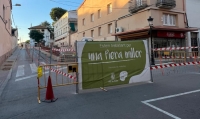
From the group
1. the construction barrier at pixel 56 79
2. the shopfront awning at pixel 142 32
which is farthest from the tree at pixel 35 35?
the construction barrier at pixel 56 79

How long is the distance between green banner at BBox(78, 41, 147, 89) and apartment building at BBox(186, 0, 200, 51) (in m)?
18.3

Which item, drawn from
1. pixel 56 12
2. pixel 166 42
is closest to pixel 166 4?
pixel 166 42

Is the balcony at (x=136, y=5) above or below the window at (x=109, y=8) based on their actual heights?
below

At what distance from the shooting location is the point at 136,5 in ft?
71.6

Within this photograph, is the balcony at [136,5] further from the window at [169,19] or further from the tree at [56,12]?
the tree at [56,12]

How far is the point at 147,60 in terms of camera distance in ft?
26.3

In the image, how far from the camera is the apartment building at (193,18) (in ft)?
76.5

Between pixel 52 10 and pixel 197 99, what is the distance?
6737cm

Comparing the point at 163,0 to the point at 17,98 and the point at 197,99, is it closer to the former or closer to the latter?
the point at 197,99

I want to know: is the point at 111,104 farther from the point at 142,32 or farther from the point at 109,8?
the point at 109,8

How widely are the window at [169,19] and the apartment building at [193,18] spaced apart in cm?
266

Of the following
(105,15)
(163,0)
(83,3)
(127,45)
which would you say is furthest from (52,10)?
(127,45)

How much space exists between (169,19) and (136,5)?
4.35 m

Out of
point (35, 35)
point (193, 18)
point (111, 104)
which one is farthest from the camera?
point (35, 35)
